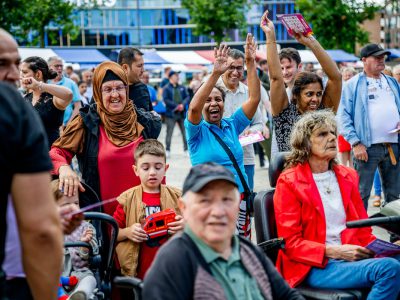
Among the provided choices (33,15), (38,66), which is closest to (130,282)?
(38,66)

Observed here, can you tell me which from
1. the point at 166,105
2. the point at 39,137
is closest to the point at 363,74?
the point at 39,137

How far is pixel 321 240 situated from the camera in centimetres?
477

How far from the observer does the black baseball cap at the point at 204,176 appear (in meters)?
3.11

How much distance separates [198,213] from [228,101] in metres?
5.20

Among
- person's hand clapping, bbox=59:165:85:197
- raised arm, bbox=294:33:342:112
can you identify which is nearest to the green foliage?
raised arm, bbox=294:33:342:112

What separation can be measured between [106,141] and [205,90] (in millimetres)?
783

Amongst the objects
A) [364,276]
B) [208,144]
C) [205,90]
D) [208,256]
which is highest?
[205,90]

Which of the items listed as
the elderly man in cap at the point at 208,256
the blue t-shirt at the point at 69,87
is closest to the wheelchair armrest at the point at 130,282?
the elderly man in cap at the point at 208,256

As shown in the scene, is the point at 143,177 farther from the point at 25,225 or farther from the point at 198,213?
the point at 25,225

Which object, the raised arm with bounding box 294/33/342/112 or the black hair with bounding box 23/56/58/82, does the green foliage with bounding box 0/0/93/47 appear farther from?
the raised arm with bounding box 294/33/342/112

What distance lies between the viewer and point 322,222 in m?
4.78

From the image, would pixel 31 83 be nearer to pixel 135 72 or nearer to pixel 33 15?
pixel 135 72

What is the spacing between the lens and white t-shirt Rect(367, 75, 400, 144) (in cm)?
830

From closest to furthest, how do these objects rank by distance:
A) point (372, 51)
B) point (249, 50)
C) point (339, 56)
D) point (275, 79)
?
point (249, 50) < point (275, 79) < point (372, 51) < point (339, 56)
